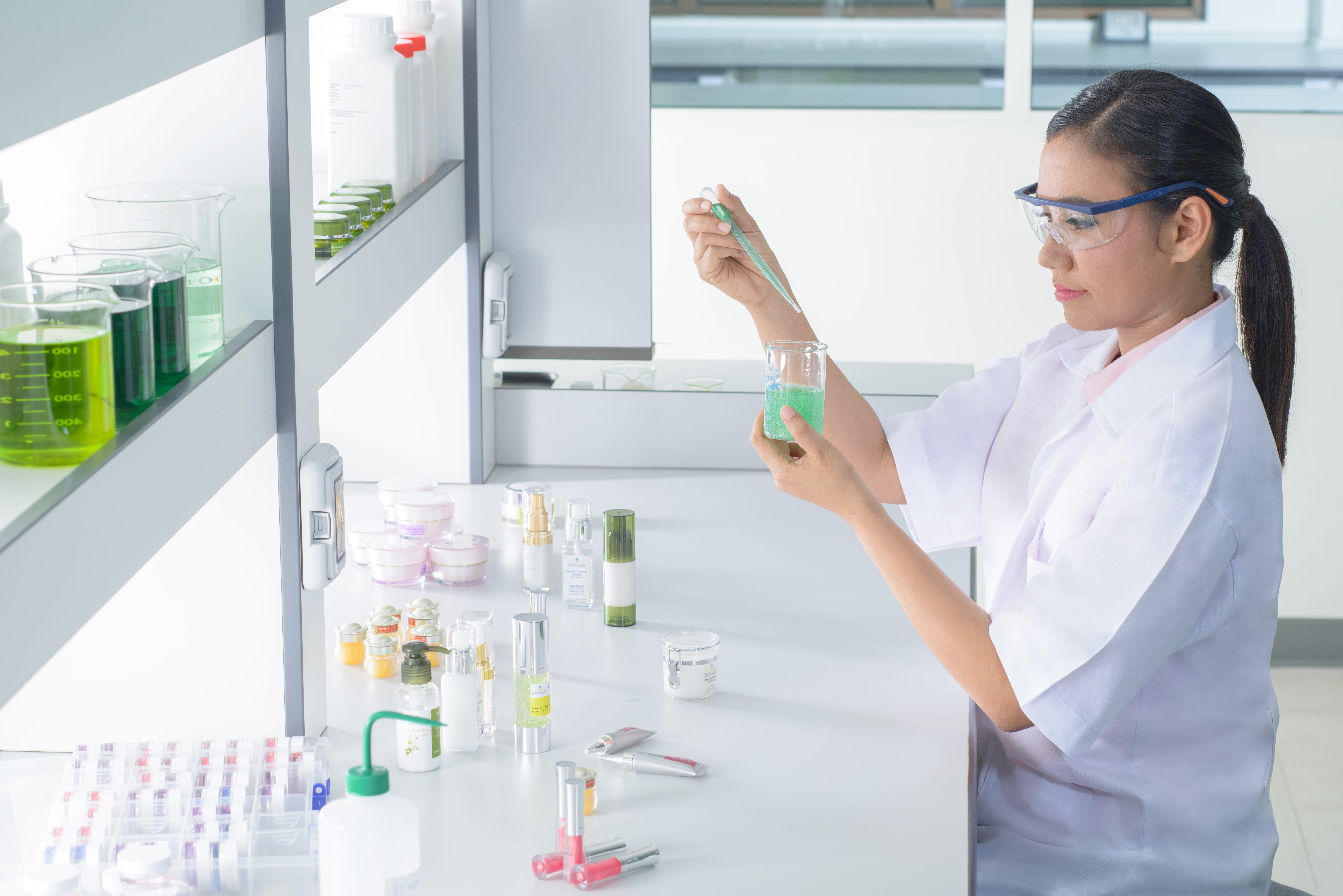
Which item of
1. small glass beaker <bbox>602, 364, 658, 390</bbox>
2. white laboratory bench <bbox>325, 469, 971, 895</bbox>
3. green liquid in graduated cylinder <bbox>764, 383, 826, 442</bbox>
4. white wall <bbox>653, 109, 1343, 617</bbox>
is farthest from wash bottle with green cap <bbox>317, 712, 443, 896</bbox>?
white wall <bbox>653, 109, 1343, 617</bbox>

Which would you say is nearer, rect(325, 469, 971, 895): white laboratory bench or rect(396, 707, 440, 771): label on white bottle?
rect(325, 469, 971, 895): white laboratory bench

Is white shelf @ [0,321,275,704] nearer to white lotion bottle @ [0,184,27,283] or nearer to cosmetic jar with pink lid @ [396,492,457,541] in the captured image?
white lotion bottle @ [0,184,27,283]

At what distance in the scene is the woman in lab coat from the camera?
1221mm

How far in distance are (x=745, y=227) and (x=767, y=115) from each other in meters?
1.79

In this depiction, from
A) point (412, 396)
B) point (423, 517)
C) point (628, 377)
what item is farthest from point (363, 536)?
point (628, 377)

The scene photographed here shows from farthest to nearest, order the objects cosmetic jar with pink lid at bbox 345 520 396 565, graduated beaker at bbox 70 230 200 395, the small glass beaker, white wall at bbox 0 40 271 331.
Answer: the small glass beaker < cosmetic jar with pink lid at bbox 345 520 396 565 < white wall at bbox 0 40 271 331 < graduated beaker at bbox 70 230 200 395

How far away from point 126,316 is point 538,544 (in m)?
0.88

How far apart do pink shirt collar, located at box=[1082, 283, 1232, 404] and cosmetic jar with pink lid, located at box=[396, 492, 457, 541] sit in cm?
95

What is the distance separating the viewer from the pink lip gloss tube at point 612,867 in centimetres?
115

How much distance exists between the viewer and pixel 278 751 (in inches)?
48.5

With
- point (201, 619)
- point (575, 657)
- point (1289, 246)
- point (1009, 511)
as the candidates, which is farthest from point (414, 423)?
point (1289, 246)

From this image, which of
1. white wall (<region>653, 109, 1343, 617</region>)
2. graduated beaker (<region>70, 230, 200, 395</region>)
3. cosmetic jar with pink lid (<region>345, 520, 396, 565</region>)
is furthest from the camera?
white wall (<region>653, 109, 1343, 617</region>)

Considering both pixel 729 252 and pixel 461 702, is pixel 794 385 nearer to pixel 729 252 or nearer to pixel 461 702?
pixel 729 252

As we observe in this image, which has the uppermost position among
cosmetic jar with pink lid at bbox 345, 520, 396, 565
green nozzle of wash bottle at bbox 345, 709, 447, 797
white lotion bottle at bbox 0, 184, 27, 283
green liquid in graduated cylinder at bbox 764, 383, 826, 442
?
white lotion bottle at bbox 0, 184, 27, 283
